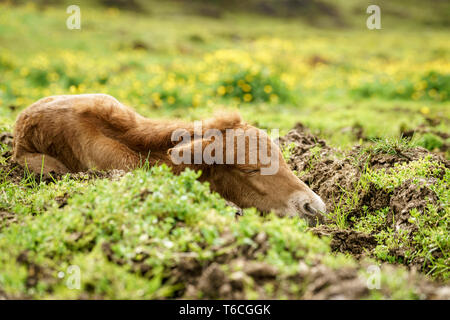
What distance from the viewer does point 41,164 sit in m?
5.05

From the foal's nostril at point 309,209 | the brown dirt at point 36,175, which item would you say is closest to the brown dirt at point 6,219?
the brown dirt at point 36,175

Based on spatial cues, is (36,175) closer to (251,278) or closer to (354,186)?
(251,278)

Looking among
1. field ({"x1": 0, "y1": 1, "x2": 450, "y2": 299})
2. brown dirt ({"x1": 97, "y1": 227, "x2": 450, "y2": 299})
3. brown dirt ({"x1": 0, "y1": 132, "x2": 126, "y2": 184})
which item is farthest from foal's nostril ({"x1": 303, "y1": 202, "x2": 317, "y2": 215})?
brown dirt ({"x1": 0, "y1": 132, "x2": 126, "y2": 184})

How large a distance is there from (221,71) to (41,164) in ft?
26.4

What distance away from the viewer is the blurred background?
1010 cm

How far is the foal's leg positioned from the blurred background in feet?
6.05

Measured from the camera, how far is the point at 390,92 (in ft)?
43.4

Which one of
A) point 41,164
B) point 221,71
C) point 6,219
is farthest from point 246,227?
point 221,71

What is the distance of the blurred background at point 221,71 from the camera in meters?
10.1

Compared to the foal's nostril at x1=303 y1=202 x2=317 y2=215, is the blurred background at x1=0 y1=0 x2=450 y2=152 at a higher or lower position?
higher

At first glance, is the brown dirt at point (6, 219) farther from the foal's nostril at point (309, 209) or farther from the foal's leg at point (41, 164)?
the foal's nostril at point (309, 209)

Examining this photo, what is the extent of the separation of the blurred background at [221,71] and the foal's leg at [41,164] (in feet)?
6.05

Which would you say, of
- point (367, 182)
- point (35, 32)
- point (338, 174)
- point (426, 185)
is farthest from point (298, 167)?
point (35, 32)

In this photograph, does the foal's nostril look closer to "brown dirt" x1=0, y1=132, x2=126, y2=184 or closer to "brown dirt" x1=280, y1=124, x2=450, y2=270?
"brown dirt" x1=280, y1=124, x2=450, y2=270
